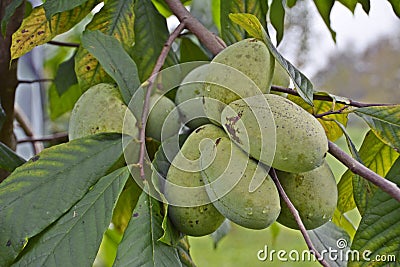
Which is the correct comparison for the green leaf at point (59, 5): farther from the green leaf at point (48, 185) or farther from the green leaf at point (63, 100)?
the green leaf at point (63, 100)

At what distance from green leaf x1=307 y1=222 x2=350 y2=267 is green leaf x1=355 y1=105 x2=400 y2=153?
172 millimetres

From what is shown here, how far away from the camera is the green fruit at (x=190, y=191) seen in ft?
1.81

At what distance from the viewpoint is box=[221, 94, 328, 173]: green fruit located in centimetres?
52

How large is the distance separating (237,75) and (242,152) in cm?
8

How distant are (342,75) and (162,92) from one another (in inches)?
578

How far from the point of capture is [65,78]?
3.52 ft

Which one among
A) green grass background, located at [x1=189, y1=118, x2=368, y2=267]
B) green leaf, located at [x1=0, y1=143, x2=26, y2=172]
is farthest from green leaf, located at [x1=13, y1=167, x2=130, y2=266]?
green grass background, located at [x1=189, y1=118, x2=368, y2=267]

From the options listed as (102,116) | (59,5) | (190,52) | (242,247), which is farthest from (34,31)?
(242,247)

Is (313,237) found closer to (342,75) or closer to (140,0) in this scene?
(140,0)

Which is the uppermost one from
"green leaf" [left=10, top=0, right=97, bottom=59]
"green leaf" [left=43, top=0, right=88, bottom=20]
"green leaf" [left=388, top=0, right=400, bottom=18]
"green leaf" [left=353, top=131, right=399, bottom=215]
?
"green leaf" [left=43, top=0, right=88, bottom=20]

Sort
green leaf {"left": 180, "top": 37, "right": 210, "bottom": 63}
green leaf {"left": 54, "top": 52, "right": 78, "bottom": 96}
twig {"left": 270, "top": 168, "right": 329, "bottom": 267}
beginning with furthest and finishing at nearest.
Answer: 1. green leaf {"left": 54, "top": 52, "right": 78, "bottom": 96}
2. green leaf {"left": 180, "top": 37, "right": 210, "bottom": 63}
3. twig {"left": 270, "top": 168, "right": 329, "bottom": 267}

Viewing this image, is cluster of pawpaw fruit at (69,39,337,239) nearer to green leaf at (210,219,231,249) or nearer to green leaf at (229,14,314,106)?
green leaf at (229,14,314,106)

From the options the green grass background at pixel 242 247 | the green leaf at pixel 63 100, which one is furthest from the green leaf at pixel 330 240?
→ the green grass background at pixel 242 247

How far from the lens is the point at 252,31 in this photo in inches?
23.4
